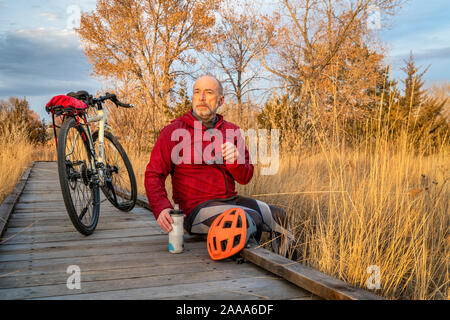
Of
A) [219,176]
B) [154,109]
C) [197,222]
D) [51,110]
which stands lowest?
[197,222]

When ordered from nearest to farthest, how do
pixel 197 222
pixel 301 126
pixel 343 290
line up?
pixel 343 290
pixel 197 222
pixel 301 126

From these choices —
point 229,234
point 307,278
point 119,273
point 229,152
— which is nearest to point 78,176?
point 119,273

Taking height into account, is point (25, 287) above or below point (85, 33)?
below

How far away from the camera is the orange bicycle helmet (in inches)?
95.2

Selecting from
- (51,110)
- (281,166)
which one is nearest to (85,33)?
(281,166)

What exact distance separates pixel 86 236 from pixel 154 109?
16.7 ft

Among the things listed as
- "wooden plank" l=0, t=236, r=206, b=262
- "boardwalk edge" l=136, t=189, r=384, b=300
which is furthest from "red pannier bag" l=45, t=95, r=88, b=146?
"boardwalk edge" l=136, t=189, r=384, b=300

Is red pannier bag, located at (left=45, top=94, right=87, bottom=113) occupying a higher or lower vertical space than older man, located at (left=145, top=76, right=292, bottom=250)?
higher

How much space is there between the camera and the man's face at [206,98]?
3.05 metres

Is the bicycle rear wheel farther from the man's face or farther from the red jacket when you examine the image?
the man's face

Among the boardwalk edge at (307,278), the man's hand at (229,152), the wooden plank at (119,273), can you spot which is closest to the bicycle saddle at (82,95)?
the man's hand at (229,152)

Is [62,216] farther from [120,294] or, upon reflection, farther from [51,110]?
[120,294]

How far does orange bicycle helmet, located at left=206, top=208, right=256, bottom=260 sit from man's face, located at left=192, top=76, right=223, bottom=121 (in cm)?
87

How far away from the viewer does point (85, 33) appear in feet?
59.3
